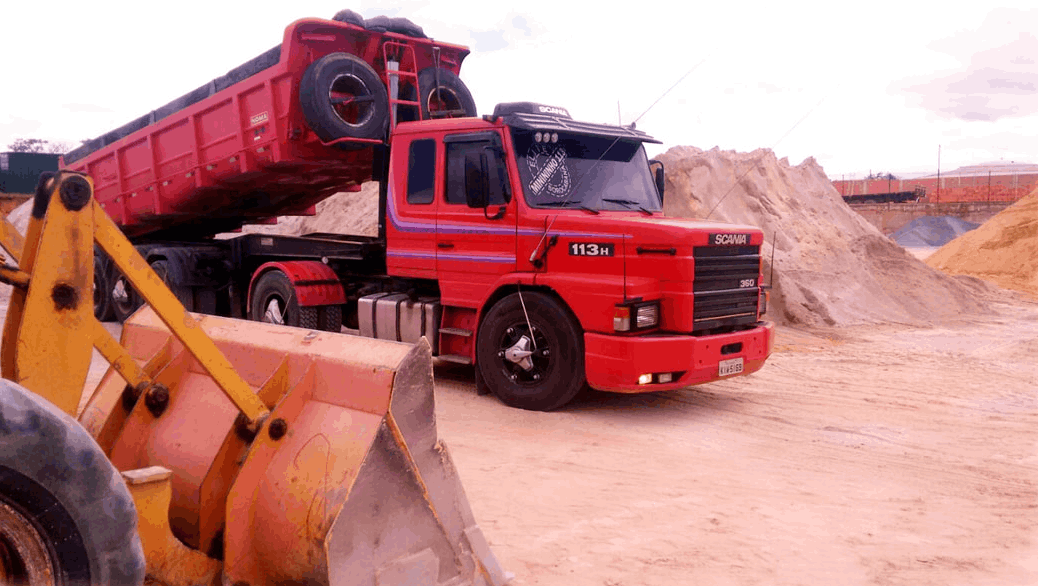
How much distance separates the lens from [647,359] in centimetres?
705

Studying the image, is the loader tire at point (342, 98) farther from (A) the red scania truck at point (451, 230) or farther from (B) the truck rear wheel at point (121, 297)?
(B) the truck rear wheel at point (121, 297)

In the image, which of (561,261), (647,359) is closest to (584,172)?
(561,261)

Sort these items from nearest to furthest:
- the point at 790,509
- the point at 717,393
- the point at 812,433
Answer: the point at 790,509 → the point at 812,433 → the point at 717,393

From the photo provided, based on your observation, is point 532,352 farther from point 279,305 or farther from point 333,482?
point 333,482

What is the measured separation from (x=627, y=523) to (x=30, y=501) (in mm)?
3241

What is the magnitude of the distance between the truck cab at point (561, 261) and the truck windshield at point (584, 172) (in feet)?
0.04

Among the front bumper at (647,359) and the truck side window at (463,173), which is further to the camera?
the truck side window at (463,173)

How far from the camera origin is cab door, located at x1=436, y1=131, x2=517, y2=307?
7762 millimetres

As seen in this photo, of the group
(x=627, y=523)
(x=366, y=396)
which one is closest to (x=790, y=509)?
(x=627, y=523)

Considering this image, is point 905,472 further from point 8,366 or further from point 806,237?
point 806,237

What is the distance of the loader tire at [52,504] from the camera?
2.47 m

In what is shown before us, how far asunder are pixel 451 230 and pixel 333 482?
5069mm

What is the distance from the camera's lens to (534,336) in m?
7.68

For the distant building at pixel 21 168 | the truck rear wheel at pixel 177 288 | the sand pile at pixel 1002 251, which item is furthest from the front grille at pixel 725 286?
the distant building at pixel 21 168
